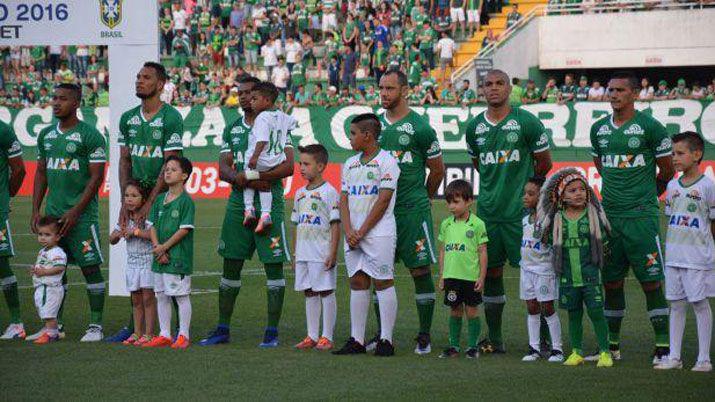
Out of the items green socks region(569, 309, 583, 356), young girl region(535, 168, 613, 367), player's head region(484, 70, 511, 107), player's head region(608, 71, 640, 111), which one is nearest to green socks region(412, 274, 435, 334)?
young girl region(535, 168, 613, 367)

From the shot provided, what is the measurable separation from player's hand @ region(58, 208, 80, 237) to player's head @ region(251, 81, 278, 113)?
6.58ft

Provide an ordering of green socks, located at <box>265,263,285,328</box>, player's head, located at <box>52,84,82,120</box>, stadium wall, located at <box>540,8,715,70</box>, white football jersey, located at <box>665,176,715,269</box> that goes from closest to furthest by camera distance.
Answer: white football jersey, located at <box>665,176,715,269</box>, green socks, located at <box>265,263,285,328</box>, player's head, located at <box>52,84,82,120</box>, stadium wall, located at <box>540,8,715,70</box>

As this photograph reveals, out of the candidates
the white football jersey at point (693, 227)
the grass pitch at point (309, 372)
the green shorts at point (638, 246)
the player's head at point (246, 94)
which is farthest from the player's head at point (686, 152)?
the player's head at point (246, 94)

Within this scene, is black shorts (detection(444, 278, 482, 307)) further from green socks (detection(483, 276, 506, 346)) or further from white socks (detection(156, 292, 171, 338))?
white socks (detection(156, 292, 171, 338))

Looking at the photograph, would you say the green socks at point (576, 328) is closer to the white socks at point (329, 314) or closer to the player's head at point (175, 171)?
the white socks at point (329, 314)

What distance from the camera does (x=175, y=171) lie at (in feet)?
37.4

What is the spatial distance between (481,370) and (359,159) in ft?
7.26

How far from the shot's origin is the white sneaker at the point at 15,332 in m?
12.0

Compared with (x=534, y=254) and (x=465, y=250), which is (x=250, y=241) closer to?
(x=465, y=250)

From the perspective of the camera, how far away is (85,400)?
28.8 ft

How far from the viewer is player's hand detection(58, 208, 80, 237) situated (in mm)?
11898

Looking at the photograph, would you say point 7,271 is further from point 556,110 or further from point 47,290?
point 556,110

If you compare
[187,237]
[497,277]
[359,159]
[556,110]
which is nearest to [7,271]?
[187,237]

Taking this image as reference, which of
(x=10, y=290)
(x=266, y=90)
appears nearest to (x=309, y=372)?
(x=266, y=90)
